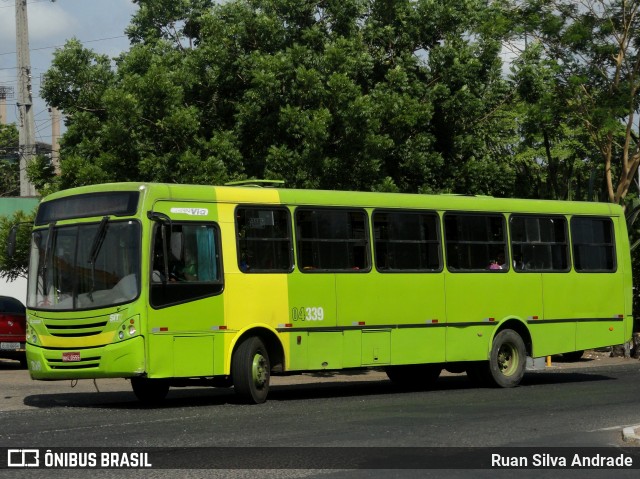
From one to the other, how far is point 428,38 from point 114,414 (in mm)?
15172

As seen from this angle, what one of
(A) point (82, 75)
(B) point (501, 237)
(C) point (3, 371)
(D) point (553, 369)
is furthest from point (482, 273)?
(C) point (3, 371)

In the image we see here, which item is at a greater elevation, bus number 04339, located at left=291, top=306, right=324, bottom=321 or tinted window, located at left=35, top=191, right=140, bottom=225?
tinted window, located at left=35, top=191, right=140, bottom=225

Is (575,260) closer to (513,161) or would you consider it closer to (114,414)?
(114,414)

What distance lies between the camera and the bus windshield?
16438 millimetres

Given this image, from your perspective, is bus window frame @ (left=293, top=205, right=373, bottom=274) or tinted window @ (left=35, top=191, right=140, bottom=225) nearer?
tinted window @ (left=35, top=191, right=140, bottom=225)

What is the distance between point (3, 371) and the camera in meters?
29.3

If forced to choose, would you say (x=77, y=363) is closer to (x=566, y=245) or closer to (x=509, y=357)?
(x=509, y=357)

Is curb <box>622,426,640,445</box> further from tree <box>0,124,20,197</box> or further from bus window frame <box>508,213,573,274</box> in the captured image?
tree <box>0,124,20,197</box>

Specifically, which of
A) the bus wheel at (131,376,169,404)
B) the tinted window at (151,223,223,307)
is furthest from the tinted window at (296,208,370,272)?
the bus wheel at (131,376,169,404)

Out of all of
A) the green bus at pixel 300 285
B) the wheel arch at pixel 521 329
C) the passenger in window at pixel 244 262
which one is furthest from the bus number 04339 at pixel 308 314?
the wheel arch at pixel 521 329

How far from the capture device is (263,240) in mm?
17969

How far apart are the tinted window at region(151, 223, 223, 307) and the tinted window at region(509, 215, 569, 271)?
661cm

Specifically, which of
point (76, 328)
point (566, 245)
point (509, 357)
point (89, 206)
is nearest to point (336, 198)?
point (89, 206)

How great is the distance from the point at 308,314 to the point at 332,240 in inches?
50.6
